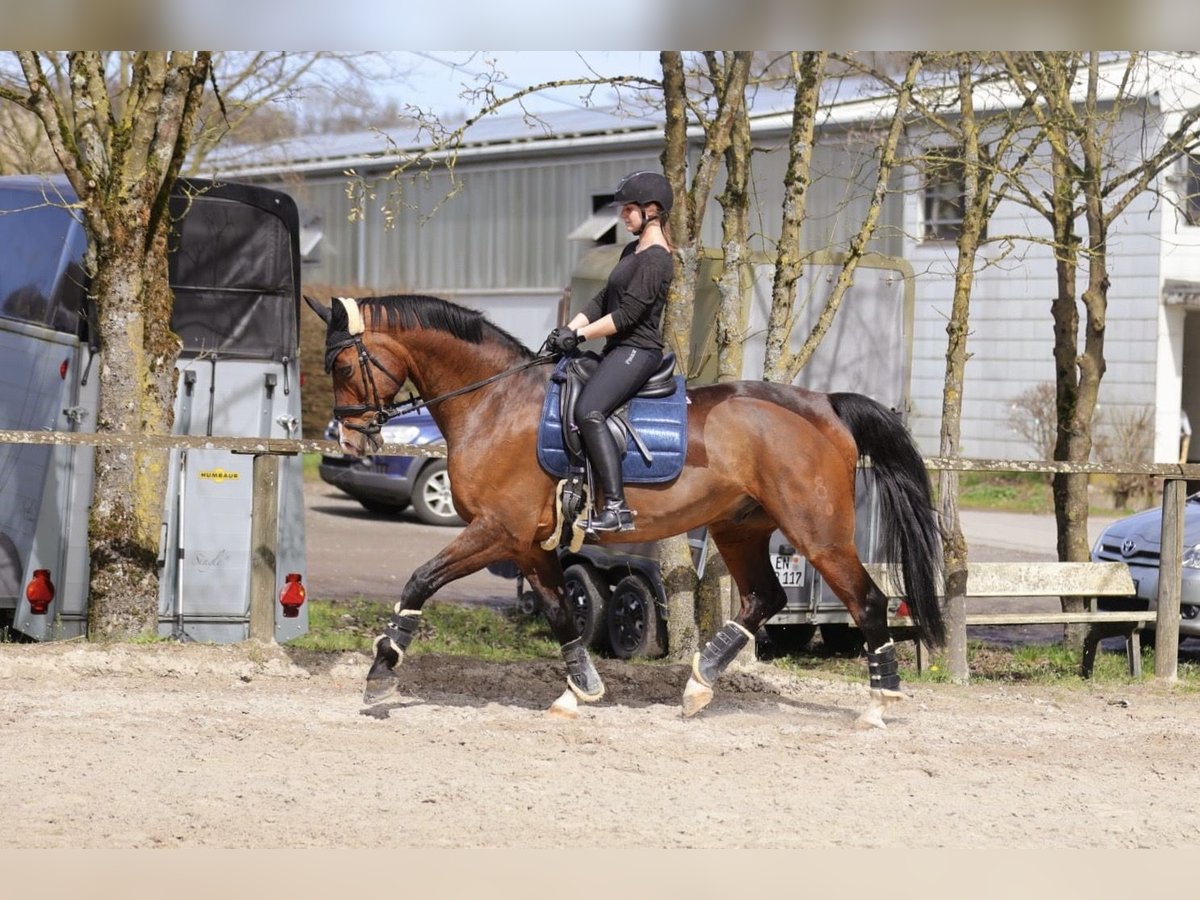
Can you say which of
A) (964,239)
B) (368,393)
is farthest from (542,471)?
(964,239)

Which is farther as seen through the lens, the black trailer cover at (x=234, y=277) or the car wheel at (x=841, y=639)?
the car wheel at (x=841, y=639)

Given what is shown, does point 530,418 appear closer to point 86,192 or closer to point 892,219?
point 86,192

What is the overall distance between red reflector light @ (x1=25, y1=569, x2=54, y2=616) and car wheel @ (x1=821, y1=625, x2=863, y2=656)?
19.1 ft

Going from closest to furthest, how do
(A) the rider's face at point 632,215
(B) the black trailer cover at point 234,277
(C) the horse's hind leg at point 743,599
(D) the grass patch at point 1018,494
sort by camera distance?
1. (A) the rider's face at point 632,215
2. (C) the horse's hind leg at point 743,599
3. (B) the black trailer cover at point 234,277
4. (D) the grass patch at point 1018,494

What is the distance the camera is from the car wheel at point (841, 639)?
12.5 metres

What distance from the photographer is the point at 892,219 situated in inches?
958

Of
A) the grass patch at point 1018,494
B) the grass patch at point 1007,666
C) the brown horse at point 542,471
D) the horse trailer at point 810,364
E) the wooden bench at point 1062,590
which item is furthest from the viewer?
the grass patch at point 1018,494

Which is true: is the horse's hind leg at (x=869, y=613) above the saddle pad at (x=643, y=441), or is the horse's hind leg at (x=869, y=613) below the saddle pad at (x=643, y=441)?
below

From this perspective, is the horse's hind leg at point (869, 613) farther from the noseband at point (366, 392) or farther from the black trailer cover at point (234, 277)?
the black trailer cover at point (234, 277)

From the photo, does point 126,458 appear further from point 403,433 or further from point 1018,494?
point 1018,494

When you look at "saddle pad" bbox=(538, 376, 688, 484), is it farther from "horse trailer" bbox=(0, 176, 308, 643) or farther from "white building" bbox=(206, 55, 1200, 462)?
"white building" bbox=(206, 55, 1200, 462)

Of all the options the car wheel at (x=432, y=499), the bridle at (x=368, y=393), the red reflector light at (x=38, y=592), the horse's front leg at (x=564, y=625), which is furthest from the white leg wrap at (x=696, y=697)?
the car wheel at (x=432, y=499)

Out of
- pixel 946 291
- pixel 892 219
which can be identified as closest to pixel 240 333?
pixel 892 219

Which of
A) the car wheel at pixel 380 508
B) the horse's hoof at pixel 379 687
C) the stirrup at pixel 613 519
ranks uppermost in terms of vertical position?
the stirrup at pixel 613 519
